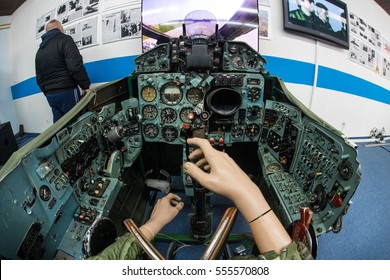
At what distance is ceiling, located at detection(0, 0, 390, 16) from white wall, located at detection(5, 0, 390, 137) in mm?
61

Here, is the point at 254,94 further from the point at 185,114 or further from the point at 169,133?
the point at 169,133

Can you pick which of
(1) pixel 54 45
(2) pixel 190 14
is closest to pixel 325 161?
(2) pixel 190 14

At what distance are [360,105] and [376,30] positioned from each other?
4.46 ft

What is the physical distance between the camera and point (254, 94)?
223 cm

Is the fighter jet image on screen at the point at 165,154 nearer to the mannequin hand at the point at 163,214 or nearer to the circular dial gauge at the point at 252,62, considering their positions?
the circular dial gauge at the point at 252,62

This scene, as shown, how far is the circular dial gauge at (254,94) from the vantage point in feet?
7.28

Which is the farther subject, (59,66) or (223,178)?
(59,66)

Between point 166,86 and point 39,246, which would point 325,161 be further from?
point 39,246

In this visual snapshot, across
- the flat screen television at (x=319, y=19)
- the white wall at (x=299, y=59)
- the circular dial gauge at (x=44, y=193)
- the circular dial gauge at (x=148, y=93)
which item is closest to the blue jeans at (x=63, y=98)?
the white wall at (x=299, y=59)

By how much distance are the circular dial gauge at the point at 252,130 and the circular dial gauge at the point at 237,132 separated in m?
0.06

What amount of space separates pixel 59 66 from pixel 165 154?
190cm

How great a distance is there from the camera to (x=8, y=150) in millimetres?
3305

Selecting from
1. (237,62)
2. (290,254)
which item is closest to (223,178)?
(290,254)

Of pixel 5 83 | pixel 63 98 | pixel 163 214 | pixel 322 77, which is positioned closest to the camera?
pixel 163 214
